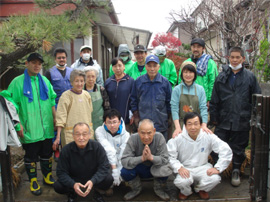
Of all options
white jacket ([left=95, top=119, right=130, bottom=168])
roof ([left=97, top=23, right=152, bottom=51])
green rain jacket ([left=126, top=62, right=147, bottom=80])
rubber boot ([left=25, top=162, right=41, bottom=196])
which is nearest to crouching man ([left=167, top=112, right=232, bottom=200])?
white jacket ([left=95, top=119, right=130, bottom=168])

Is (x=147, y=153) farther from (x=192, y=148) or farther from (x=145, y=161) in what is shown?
(x=192, y=148)

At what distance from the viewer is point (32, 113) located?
138 inches

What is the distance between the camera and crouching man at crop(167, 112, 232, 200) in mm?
3312

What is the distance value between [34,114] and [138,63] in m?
2.12

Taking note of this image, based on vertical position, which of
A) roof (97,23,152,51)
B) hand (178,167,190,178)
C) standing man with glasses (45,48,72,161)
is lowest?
hand (178,167,190,178)

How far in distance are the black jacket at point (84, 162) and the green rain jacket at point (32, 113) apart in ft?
1.66

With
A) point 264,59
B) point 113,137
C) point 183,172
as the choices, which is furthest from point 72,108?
point 264,59

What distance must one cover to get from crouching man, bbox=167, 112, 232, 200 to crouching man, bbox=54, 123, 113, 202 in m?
0.94

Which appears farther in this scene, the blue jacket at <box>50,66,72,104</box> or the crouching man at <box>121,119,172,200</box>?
the blue jacket at <box>50,66,72,104</box>

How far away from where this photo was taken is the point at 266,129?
3100 mm

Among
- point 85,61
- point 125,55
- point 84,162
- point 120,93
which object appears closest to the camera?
point 84,162

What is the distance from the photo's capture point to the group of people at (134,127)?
332 centimetres

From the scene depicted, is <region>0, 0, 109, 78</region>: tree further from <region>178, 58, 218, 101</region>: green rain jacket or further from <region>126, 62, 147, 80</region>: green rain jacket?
<region>178, 58, 218, 101</region>: green rain jacket

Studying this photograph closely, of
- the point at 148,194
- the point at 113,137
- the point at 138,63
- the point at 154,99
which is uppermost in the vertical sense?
the point at 138,63
